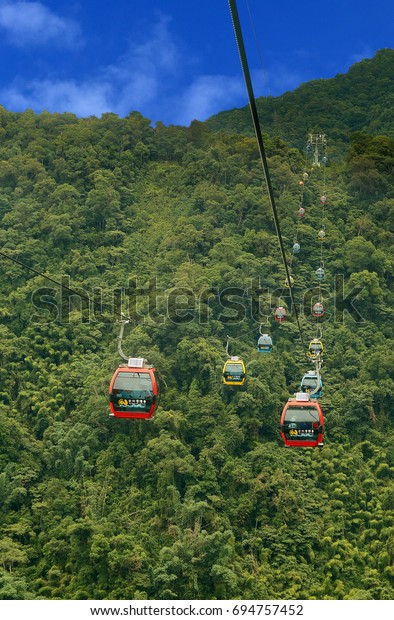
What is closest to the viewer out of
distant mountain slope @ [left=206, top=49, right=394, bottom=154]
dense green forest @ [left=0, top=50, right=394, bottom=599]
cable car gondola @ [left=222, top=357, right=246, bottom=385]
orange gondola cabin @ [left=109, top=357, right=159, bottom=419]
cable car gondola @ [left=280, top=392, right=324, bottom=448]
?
orange gondola cabin @ [left=109, top=357, right=159, bottom=419]

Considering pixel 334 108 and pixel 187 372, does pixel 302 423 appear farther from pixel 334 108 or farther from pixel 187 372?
pixel 334 108

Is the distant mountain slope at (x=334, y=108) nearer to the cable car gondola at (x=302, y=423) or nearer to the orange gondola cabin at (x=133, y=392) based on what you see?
the cable car gondola at (x=302, y=423)

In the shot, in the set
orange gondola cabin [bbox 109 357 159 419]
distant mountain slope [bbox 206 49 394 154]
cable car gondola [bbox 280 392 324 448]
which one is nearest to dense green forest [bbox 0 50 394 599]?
distant mountain slope [bbox 206 49 394 154]

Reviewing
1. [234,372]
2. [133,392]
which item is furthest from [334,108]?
[133,392]

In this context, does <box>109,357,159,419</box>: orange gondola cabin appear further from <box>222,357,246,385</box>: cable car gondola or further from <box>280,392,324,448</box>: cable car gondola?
<box>222,357,246,385</box>: cable car gondola
